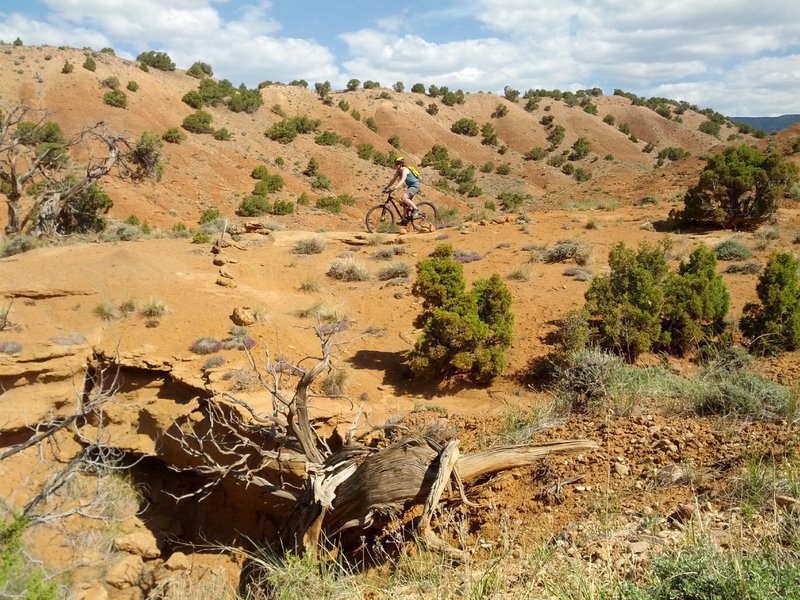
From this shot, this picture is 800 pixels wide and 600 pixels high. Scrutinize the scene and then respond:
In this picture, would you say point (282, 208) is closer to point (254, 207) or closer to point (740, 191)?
point (254, 207)

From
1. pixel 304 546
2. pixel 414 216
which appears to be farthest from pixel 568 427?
pixel 414 216

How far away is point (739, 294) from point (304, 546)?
28.0 feet

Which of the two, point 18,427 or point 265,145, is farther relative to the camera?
point 265,145

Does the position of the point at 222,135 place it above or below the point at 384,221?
above

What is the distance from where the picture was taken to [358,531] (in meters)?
5.49

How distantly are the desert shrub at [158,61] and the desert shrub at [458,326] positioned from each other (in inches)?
Answer: 1723

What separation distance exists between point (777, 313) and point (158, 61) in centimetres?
4736

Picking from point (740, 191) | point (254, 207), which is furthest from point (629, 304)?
point (254, 207)

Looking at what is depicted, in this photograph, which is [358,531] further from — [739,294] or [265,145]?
[265,145]

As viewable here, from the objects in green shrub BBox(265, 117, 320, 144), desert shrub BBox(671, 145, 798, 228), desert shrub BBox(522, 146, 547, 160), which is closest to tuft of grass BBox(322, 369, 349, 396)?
desert shrub BBox(671, 145, 798, 228)

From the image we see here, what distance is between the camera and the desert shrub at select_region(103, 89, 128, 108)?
34.3 m

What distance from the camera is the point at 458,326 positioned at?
825 centimetres

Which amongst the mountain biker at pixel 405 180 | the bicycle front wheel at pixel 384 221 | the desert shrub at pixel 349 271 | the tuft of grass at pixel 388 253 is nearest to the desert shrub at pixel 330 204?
the bicycle front wheel at pixel 384 221

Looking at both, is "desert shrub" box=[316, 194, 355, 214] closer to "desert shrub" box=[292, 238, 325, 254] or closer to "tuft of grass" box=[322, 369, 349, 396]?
"desert shrub" box=[292, 238, 325, 254]
